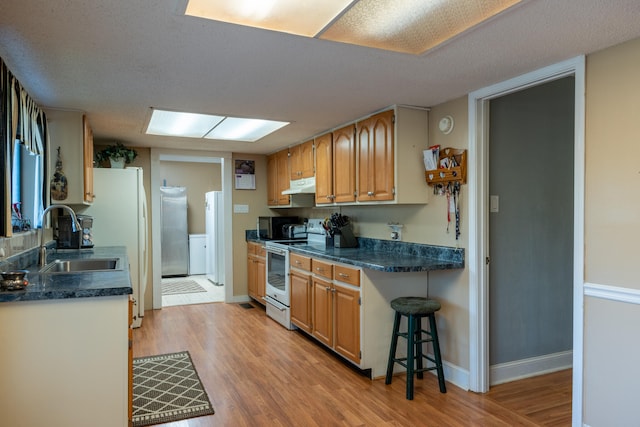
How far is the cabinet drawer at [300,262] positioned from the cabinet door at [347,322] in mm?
531

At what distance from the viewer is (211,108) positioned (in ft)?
10.6

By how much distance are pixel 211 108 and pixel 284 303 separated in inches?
85.5

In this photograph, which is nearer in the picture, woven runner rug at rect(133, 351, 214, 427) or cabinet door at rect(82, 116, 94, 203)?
woven runner rug at rect(133, 351, 214, 427)

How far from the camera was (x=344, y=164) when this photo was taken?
12.6 feet

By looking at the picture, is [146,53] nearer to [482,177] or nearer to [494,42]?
[494,42]

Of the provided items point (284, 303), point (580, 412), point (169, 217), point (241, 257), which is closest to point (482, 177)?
point (580, 412)

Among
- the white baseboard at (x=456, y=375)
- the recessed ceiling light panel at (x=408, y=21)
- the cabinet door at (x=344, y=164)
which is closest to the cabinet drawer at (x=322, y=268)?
the cabinet door at (x=344, y=164)

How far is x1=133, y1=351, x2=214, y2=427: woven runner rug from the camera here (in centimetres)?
254

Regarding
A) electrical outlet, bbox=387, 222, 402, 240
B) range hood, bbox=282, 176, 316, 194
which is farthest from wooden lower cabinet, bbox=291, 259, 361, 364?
range hood, bbox=282, 176, 316, 194

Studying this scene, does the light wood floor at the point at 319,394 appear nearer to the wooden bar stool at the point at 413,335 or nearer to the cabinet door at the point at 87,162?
the wooden bar stool at the point at 413,335

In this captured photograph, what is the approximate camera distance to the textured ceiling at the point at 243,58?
1.71 metres

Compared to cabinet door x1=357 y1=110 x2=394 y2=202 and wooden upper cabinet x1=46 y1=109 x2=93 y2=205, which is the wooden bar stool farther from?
wooden upper cabinet x1=46 y1=109 x2=93 y2=205

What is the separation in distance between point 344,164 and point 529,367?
223 cm

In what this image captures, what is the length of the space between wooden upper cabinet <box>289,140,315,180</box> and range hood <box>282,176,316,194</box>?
48 mm
